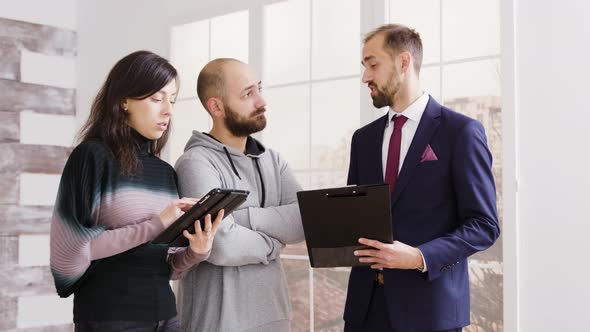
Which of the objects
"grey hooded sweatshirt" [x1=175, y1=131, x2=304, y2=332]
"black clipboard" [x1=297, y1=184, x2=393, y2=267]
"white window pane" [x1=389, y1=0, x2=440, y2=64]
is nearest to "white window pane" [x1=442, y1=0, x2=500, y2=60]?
"white window pane" [x1=389, y1=0, x2=440, y2=64]

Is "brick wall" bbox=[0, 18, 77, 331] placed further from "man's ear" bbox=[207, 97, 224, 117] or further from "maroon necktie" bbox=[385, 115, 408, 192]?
"maroon necktie" bbox=[385, 115, 408, 192]

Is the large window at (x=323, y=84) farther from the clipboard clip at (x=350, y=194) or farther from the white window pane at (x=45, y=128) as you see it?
the clipboard clip at (x=350, y=194)

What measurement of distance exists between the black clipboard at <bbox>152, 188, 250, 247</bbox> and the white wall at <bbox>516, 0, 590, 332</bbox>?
58.8 inches

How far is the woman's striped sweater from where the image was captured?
1973 mm

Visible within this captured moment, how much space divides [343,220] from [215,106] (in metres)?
0.77

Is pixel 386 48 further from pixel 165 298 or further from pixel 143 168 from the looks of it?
pixel 165 298

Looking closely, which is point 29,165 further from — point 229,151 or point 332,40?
point 229,151

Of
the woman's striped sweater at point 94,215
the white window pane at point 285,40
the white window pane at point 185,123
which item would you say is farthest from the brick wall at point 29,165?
the woman's striped sweater at point 94,215

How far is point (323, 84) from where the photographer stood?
4031 millimetres

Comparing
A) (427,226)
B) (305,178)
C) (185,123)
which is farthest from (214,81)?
(185,123)

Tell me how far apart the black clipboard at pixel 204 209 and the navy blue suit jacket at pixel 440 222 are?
21.2 inches

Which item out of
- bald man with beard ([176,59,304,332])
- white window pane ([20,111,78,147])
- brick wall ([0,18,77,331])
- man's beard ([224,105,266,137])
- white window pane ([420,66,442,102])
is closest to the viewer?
bald man with beard ([176,59,304,332])

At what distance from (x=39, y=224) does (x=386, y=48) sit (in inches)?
136

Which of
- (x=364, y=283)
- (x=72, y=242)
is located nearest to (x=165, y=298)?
(x=72, y=242)
